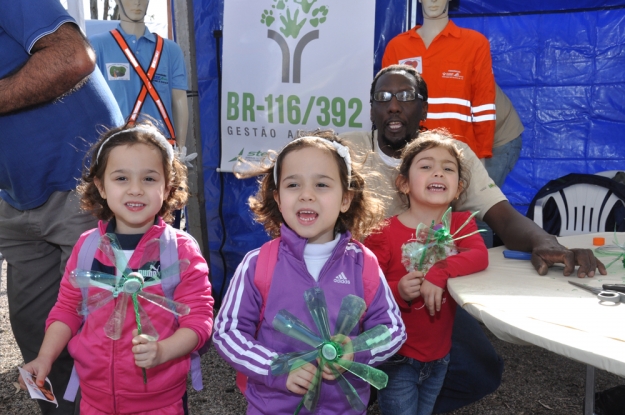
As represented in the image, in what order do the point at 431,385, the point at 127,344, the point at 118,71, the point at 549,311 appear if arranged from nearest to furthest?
the point at 549,311 < the point at 127,344 < the point at 431,385 < the point at 118,71

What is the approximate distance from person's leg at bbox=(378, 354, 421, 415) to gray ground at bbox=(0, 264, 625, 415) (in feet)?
2.66

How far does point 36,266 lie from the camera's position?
2.37m

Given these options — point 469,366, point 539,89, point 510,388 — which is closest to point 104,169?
point 469,366

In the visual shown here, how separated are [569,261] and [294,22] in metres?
2.74

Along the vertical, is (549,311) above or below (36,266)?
above

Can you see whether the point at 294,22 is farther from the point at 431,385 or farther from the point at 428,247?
the point at 431,385

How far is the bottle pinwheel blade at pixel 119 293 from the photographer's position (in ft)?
5.38

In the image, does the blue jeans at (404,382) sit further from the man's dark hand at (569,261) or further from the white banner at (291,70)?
the white banner at (291,70)

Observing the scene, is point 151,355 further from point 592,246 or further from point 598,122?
point 598,122

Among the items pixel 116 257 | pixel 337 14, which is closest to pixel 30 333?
pixel 116 257

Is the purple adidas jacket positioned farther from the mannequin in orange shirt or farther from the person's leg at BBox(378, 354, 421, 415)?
the mannequin in orange shirt

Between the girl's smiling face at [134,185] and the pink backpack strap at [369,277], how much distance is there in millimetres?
668

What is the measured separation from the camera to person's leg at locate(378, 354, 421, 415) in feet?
7.19

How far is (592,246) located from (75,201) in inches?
78.2
